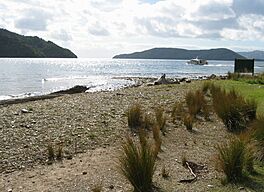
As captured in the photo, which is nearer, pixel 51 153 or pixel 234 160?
pixel 234 160

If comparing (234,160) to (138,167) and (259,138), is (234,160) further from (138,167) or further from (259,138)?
(138,167)

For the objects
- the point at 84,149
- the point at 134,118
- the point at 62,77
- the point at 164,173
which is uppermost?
the point at 134,118

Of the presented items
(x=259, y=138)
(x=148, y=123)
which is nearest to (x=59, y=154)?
(x=148, y=123)

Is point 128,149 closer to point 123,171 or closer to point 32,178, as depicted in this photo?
point 123,171

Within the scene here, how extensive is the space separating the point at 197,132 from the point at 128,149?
17.5ft

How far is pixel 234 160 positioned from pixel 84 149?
154 inches

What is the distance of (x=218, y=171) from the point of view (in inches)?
293

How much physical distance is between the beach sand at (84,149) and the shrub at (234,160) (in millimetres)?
265

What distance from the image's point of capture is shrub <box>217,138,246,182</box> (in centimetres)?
698

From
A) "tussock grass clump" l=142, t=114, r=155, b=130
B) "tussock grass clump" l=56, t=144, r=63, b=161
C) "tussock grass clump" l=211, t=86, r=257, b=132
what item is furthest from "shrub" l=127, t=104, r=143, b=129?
"tussock grass clump" l=56, t=144, r=63, b=161

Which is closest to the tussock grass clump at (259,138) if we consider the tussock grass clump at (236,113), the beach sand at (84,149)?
the beach sand at (84,149)

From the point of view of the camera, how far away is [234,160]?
7.00 meters

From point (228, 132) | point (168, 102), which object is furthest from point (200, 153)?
point (168, 102)

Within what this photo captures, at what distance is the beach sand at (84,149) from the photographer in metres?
7.34
